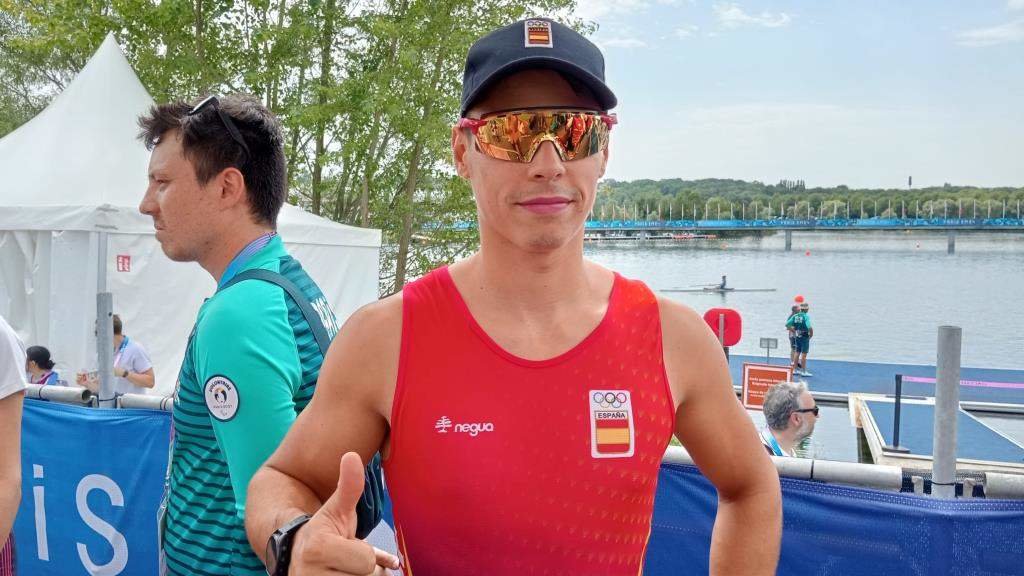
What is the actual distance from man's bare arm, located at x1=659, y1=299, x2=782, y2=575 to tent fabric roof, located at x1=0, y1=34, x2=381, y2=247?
26.5ft

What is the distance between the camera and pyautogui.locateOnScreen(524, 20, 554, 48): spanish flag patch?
4.21ft

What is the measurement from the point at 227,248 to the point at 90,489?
6.86 feet

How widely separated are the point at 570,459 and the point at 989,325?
62567 mm

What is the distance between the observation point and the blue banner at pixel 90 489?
10.8ft

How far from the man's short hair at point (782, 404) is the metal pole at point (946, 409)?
3.10 meters

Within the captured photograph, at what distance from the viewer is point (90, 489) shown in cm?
340

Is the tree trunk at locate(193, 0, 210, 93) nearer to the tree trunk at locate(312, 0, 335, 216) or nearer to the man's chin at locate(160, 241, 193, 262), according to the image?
the tree trunk at locate(312, 0, 335, 216)

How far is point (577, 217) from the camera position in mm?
1318

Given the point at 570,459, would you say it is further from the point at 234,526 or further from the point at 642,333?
the point at 234,526

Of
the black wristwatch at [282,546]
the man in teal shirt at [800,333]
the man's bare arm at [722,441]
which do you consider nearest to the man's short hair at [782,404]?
the man's bare arm at [722,441]

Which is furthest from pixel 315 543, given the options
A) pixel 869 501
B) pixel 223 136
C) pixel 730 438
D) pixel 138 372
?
pixel 138 372

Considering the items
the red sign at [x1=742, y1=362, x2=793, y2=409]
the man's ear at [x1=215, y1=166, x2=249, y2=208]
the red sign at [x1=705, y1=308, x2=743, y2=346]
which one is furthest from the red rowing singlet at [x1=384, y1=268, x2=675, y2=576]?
the red sign at [x1=742, y1=362, x2=793, y2=409]

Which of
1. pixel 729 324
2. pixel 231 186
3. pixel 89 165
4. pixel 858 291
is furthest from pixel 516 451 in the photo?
pixel 858 291

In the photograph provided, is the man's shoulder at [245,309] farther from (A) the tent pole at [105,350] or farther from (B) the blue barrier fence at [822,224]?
(B) the blue barrier fence at [822,224]
